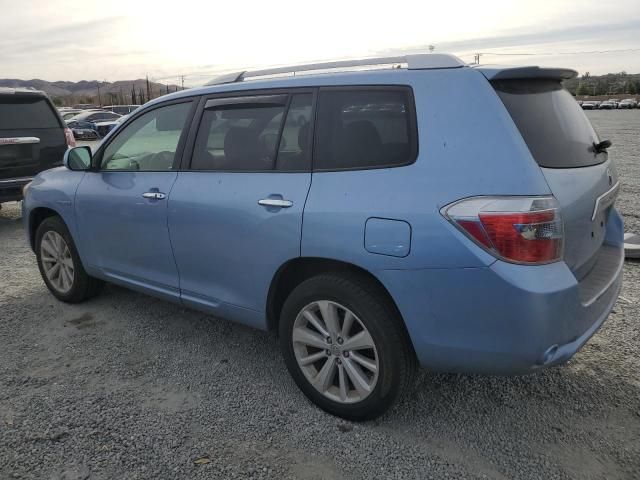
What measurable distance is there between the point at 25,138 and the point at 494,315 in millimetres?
7328

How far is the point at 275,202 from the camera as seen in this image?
294 cm

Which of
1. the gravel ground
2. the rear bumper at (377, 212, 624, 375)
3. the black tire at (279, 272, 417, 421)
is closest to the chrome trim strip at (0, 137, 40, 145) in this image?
the gravel ground

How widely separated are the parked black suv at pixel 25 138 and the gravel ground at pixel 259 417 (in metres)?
4.17

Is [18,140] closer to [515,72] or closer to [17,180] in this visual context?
[17,180]

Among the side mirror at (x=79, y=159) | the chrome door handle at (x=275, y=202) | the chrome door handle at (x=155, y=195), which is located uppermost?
the side mirror at (x=79, y=159)

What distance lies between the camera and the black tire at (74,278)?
452 cm

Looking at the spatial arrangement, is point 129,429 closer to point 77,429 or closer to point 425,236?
point 77,429

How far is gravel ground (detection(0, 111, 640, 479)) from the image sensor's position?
2.57 m

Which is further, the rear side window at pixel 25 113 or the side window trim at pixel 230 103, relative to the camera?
the rear side window at pixel 25 113

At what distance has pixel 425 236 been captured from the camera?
2.41 metres

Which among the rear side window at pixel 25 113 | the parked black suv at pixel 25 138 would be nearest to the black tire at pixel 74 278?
the parked black suv at pixel 25 138

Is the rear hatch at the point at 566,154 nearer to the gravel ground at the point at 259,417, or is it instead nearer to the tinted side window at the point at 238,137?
the gravel ground at the point at 259,417

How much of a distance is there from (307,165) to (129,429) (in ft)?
5.53

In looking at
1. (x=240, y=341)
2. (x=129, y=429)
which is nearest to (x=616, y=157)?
(x=240, y=341)
